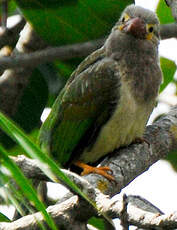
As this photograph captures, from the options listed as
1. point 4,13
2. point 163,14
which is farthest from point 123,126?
point 163,14

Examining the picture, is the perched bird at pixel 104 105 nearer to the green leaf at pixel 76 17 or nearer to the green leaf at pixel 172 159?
the green leaf at pixel 76 17

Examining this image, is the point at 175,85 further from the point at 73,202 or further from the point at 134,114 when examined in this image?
the point at 73,202

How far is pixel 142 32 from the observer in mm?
4406

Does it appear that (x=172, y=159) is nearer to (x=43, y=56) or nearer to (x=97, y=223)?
(x=97, y=223)

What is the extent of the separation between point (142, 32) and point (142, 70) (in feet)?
1.06

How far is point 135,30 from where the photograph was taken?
4.40 meters

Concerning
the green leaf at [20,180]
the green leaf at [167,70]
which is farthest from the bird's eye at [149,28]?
the green leaf at [20,180]

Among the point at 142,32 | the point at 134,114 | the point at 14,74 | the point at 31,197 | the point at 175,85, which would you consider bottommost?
the point at 175,85

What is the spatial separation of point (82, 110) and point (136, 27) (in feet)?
2.39

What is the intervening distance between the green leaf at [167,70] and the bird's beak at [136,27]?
560 mm

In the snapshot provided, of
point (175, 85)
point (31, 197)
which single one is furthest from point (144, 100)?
point (31, 197)

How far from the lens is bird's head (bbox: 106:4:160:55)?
14.4ft

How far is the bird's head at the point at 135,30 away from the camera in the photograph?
4.38 meters

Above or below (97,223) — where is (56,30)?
above
